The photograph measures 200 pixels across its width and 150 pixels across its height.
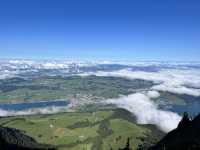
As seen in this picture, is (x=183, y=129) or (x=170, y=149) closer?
(x=170, y=149)

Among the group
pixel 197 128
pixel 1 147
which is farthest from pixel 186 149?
pixel 1 147

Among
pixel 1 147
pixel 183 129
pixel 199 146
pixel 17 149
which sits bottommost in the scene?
pixel 17 149

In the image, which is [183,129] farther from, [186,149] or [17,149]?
[17,149]

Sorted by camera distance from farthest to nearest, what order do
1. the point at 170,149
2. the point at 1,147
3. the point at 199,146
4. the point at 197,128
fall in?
the point at 1,147 < the point at 197,128 < the point at 170,149 < the point at 199,146

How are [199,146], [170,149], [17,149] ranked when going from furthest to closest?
1. [17,149]
2. [170,149]
3. [199,146]

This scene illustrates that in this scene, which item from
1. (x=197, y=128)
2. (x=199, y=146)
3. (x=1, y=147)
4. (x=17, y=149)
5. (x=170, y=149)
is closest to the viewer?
(x=199, y=146)

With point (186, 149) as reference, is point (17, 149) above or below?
below

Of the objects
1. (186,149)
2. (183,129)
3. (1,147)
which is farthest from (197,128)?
(1,147)

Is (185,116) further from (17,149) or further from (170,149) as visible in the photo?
(17,149)

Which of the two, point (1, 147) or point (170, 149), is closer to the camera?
point (170, 149)
